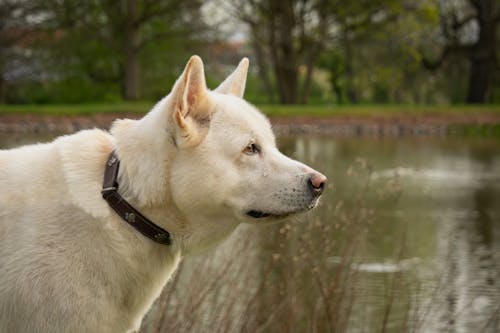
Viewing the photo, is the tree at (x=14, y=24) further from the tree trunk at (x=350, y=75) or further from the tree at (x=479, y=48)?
the tree at (x=479, y=48)

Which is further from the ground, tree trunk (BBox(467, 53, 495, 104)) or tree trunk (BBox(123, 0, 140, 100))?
tree trunk (BBox(123, 0, 140, 100))

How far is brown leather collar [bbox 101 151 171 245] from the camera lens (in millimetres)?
2959

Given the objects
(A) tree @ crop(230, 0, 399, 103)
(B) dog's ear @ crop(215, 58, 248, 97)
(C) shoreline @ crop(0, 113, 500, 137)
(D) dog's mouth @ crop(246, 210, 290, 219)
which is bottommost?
(C) shoreline @ crop(0, 113, 500, 137)

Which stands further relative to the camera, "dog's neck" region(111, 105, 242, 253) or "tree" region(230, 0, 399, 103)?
"tree" region(230, 0, 399, 103)

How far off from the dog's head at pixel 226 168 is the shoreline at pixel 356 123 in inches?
953

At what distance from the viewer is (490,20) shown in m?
38.9

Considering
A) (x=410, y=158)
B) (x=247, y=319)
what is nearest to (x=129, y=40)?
(x=410, y=158)

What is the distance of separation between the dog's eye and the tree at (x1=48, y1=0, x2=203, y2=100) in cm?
3310

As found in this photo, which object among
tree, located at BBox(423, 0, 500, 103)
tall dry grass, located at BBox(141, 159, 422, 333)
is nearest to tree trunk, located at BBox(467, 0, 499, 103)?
tree, located at BBox(423, 0, 500, 103)

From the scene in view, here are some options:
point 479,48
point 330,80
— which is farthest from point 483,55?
point 330,80

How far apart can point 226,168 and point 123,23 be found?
35334 mm

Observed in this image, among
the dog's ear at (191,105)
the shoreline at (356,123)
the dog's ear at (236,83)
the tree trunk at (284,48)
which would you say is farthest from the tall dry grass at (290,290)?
the tree trunk at (284,48)

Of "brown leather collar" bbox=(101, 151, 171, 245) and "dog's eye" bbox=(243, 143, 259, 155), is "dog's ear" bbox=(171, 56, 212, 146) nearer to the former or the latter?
"dog's eye" bbox=(243, 143, 259, 155)

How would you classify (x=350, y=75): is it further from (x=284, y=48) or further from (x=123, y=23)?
(x=123, y=23)
